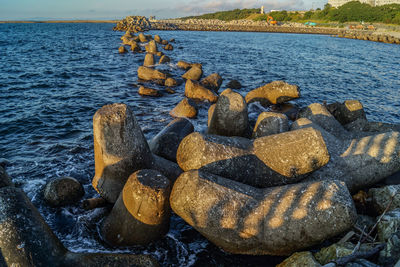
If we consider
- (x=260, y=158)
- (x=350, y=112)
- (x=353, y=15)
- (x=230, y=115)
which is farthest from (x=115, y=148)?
(x=353, y=15)

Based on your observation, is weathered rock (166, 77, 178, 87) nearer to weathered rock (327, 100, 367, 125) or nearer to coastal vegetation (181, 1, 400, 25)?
weathered rock (327, 100, 367, 125)

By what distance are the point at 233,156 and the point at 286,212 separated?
1.69 metres

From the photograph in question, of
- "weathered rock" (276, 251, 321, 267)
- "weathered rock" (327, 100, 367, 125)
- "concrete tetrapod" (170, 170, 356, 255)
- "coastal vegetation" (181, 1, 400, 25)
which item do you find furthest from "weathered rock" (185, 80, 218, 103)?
"coastal vegetation" (181, 1, 400, 25)

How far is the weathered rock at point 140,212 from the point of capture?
4.85 m

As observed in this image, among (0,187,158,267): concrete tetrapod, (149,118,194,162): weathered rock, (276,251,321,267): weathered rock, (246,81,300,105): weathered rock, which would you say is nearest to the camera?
(0,187,158,267): concrete tetrapod

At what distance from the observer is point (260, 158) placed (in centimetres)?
607

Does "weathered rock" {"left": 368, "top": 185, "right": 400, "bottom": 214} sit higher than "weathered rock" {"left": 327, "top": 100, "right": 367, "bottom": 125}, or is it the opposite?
"weathered rock" {"left": 327, "top": 100, "right": 367, "bottom": 125}

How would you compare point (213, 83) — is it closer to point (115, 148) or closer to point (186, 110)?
point (186, 110)

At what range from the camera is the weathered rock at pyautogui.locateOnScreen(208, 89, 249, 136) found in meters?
8.71

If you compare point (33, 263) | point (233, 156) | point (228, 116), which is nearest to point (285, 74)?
point (228, 116)

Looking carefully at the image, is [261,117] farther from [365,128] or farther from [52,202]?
[52,202]

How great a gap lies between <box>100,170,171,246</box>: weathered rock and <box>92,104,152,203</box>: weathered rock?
102 cm

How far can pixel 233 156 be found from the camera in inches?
231

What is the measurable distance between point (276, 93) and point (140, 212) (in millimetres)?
10676
